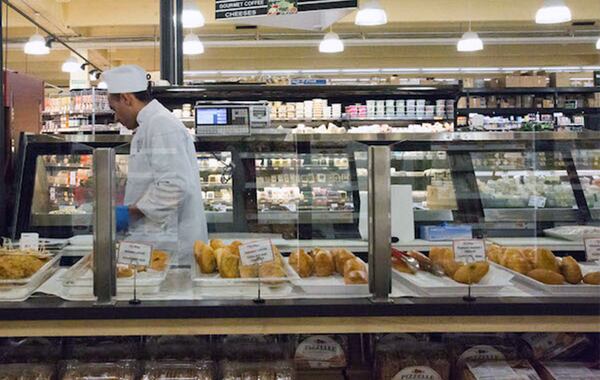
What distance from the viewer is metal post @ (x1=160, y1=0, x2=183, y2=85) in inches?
159

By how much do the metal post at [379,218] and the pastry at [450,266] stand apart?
0.71 ft

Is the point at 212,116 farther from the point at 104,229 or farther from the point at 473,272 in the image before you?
the point at 473,272

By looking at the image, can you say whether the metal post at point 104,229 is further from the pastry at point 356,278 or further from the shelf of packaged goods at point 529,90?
the shelf of packaged goods at point 529,90

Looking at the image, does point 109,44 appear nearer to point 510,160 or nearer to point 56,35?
point 56,35

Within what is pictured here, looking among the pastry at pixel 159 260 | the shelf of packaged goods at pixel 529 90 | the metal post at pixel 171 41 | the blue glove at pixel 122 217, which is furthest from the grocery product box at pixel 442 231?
the shelf of packaged goods at pixel 529 90

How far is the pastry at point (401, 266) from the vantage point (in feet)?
5.89

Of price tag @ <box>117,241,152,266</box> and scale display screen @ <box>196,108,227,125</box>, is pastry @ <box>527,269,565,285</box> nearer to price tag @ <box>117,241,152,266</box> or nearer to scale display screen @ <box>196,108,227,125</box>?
price tag @ <box>117,241,152,266</box>

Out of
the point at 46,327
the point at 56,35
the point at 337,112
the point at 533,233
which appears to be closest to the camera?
the point at 46,327

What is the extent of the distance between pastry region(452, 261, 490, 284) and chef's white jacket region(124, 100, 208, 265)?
3.05 ft

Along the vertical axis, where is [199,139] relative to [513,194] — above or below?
above

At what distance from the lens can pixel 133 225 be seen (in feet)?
6.39

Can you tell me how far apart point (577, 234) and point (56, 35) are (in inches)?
451

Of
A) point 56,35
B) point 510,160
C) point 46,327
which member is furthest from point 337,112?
point 56,35

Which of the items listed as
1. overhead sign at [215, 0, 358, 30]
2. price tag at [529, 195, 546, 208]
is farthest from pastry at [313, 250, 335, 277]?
overhead sign at [215, 0, 358, 30]
